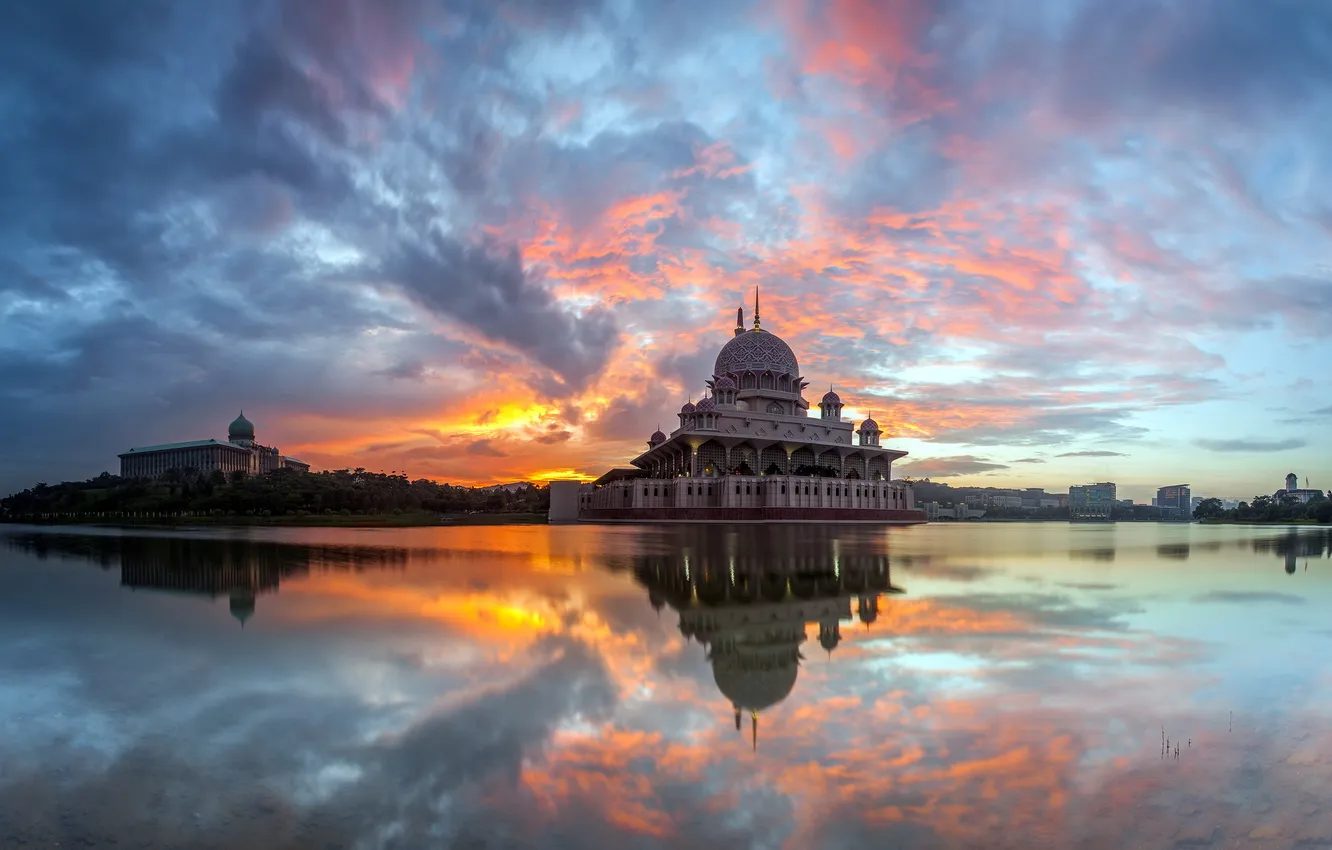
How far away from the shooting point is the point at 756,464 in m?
70.2

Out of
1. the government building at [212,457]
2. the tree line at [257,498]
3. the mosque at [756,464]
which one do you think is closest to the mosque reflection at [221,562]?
the tree line at [257,498]

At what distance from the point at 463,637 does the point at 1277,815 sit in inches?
356

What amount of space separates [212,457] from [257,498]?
7912 centimetres

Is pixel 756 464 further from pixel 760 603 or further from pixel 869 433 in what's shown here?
pixel 760 603

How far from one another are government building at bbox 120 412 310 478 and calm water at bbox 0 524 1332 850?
406 ft

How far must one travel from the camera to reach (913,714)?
6988mm

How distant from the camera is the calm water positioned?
4828mm

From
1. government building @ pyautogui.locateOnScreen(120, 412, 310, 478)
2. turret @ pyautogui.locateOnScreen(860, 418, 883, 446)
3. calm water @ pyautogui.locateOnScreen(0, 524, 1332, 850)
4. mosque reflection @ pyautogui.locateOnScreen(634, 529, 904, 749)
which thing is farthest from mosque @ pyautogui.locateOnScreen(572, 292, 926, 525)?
government building @ pyautogui.locateOnScreen(120, 412, 310, 478)

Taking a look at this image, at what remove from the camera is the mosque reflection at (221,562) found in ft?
51.9

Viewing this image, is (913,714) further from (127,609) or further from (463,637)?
(127,609)

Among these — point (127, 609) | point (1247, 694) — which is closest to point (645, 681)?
point (1247, 694)

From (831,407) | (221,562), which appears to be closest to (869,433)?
(831,407)

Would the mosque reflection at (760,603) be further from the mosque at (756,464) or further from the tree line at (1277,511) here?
the tree line at (1277,511)

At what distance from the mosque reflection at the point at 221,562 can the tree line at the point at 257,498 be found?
3257 centimetres
